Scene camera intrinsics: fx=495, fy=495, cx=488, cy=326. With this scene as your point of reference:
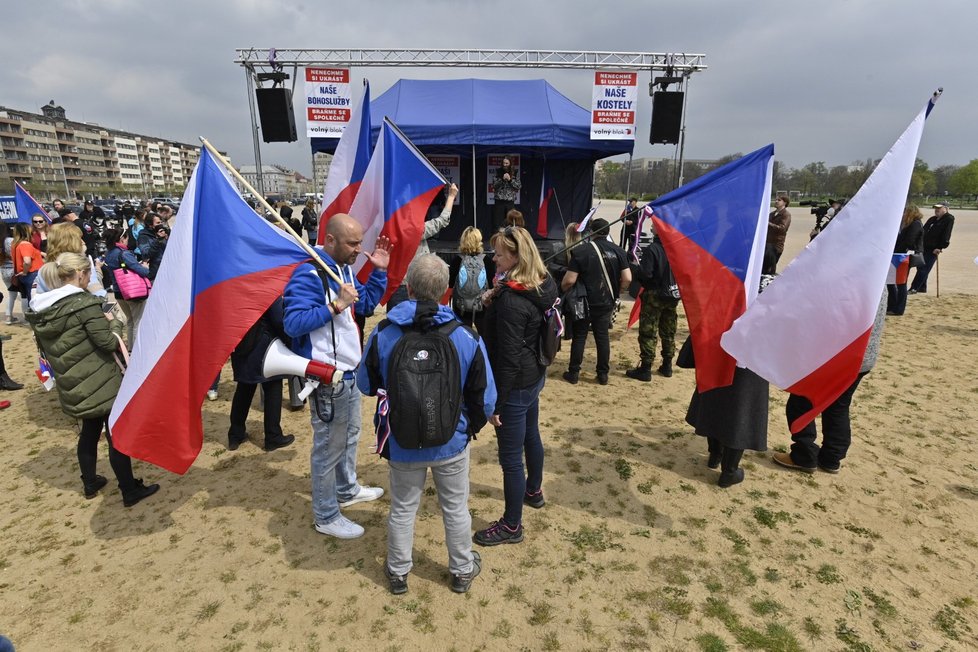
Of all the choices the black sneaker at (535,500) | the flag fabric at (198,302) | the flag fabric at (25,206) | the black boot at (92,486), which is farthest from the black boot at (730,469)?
the flag fabric at (25,206)

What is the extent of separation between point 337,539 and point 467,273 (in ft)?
10.4

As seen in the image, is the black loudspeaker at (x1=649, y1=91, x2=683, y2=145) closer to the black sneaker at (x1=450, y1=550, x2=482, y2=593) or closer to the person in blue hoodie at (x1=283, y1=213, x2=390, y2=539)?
the person in blue hoodie at (x1=283, y1=213, x2=390, y2=539)

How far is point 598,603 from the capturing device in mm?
2738

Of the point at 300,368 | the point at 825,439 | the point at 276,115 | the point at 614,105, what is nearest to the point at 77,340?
the point at 300,368

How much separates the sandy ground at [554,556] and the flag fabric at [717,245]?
3.75 feet

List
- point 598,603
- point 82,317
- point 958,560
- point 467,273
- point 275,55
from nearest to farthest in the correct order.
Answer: point 598,603, point 958,560, point 82,317, point 467,273, point 275,55

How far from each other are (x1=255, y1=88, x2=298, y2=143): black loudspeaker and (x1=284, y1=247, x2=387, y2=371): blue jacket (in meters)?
9.99

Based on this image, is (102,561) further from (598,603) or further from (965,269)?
(965,269)

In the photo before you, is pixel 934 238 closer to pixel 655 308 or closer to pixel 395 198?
pixel 655 308

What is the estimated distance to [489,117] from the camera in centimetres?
1130

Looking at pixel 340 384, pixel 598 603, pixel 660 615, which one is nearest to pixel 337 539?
pixel 340 384

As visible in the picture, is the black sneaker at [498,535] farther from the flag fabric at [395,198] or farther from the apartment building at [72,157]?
the apartment building at [72,157]

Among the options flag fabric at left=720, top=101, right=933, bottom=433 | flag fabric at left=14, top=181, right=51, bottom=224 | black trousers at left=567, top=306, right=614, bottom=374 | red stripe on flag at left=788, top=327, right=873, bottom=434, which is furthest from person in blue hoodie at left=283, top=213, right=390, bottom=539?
flag fabric at left=14, top=181, right=51, bottom=224

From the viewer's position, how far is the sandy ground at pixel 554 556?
2.57 metres
